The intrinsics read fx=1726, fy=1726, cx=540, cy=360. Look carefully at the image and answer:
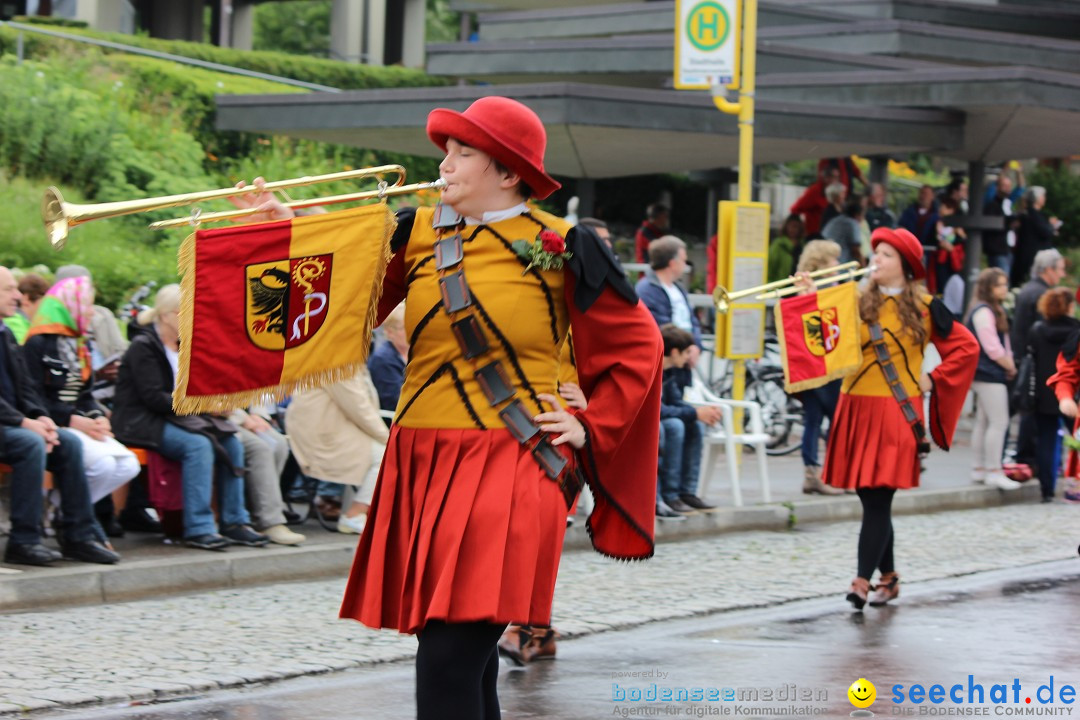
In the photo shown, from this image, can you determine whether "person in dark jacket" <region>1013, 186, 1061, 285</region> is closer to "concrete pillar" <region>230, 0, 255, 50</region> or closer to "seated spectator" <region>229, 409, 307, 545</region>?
"seated spectator" <region>229, 409, 307, 545</region>

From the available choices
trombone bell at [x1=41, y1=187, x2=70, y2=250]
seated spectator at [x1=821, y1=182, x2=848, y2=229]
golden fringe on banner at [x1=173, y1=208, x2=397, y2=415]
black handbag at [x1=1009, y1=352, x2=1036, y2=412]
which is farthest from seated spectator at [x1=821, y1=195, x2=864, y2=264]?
trombone bell at [x1=41, y1=187, x2=70, y2=250]

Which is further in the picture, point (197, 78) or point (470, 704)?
point (197, 78)

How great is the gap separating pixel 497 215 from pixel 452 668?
125 cm

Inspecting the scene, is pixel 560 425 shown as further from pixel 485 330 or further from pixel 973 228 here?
pixel 973 228

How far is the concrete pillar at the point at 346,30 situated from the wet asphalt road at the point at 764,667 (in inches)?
1197

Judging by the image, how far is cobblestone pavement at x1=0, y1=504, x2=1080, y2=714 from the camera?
280 inches

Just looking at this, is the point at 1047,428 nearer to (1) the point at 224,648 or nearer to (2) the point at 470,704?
(1) the point at 224,648

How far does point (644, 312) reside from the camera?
193 inches

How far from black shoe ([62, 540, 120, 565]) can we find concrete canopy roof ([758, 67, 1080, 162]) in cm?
1313

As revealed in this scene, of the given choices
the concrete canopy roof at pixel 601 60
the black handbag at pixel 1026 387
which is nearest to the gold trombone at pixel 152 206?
the black handbag at pixel 1026 387

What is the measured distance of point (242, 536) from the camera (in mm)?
10086

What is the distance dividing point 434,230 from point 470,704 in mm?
1305

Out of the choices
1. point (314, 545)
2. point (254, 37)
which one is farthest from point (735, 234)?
point (254, 37)

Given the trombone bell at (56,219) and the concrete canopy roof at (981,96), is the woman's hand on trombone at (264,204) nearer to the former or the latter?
the trombone bell at (56,219)
